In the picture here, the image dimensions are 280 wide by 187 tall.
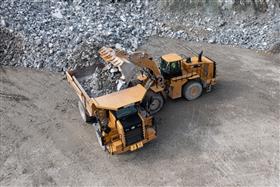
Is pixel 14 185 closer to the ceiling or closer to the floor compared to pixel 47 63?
closer to the floor

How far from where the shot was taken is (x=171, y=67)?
1327 centimetres

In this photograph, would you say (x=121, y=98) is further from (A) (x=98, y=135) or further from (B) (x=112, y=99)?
(A) (x=98, y=135)

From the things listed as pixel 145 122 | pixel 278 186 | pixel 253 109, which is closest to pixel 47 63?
pixel 145 122

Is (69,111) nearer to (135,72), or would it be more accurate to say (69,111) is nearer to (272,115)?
(135,72)

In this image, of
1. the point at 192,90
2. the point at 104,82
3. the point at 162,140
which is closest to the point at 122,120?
the point at 162,140

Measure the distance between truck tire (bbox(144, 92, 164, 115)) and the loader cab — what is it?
0.79 m

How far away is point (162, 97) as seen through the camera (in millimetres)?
13383

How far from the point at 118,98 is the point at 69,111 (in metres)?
2.96

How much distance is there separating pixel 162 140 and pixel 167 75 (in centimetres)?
239

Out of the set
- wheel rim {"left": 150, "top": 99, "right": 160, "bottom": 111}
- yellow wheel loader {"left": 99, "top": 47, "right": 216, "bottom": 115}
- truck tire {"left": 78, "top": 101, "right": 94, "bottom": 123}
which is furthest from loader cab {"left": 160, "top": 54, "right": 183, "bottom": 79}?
truck tire {"left": 78, "top": 101, "right": 94, "bottom": 123}

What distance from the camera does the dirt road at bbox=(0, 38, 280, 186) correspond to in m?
11.0

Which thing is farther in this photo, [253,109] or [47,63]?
[47,63]

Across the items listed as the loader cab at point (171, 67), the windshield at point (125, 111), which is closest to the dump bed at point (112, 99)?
the windshield at point (125, 111)

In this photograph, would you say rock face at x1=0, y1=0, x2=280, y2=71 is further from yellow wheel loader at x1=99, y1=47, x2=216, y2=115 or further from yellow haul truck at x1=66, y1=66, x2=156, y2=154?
yellow haul truck at x1=66, y1=66, x2=156, y2=154
